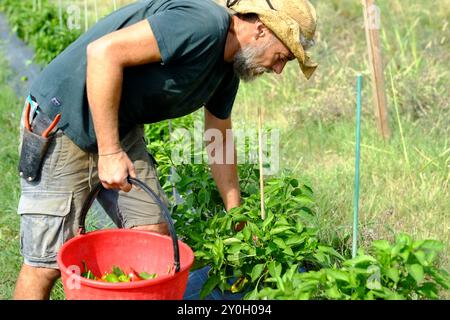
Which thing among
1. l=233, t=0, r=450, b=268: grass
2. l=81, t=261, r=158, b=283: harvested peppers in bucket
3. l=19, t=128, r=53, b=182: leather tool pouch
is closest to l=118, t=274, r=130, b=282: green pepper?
l=81, t=261, r=158, b=283: harvested peppers in bucket

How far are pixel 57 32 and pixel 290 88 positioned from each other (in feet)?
7.79

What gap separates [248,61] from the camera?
2918 mm

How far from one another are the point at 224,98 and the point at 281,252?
725 mm

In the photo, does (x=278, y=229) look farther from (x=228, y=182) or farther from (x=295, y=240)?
(x=228, y=182)

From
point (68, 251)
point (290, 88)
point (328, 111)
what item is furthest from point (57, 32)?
point (68, 251)

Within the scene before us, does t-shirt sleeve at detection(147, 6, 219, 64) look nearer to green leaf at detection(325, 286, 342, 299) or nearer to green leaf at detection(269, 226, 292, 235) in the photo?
green leaf at detection(269, 226, 292, 235)

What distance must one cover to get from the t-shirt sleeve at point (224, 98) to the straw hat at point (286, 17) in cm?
38

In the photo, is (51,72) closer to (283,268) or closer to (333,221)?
(283,268)

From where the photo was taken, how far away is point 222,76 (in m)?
3.04

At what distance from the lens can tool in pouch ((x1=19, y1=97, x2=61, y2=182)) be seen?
2959 mm

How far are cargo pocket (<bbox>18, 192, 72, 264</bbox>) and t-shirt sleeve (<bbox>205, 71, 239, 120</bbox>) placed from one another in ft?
2.48

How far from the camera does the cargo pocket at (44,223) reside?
9.81ft

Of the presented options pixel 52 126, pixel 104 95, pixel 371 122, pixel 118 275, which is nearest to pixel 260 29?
pixel 104 95

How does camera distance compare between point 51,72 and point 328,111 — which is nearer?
point 51,72
